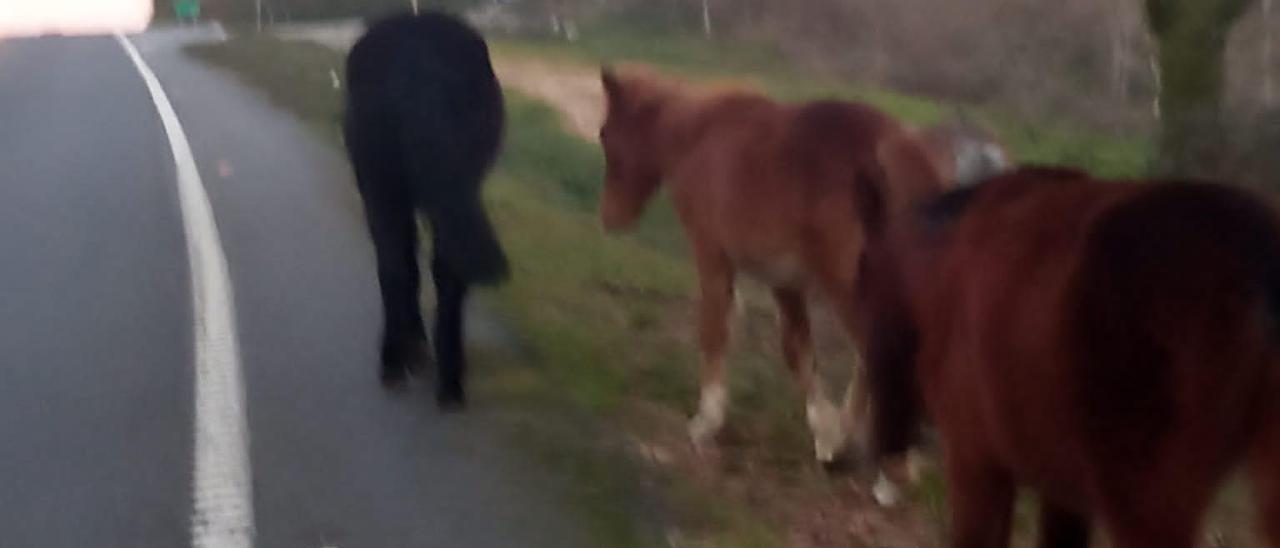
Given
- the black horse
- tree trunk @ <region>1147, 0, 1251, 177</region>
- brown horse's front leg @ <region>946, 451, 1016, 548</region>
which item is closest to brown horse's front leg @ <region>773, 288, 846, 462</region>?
the black horse

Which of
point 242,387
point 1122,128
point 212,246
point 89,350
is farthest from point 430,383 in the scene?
point 1122,128

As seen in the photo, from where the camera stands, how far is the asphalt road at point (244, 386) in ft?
14.6

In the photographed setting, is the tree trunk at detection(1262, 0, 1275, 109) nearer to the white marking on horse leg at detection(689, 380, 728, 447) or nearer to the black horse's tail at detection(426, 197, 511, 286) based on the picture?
the white marking on horse leg at detection(689, 380, 728, 447)

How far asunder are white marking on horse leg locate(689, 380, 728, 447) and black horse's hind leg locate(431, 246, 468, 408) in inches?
39.9

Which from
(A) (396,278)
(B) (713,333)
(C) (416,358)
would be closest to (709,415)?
(B) (713,333)

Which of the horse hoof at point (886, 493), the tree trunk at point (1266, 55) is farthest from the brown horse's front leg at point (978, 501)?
the tree trunk at point (1266, 55)

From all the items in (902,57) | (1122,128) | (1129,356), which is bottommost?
(902,57)

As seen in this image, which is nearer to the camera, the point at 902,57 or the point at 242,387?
the point at 242,387

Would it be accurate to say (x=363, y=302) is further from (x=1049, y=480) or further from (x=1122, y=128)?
(x=1122, y=128)

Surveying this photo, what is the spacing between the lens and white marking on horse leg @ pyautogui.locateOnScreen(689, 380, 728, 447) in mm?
5609

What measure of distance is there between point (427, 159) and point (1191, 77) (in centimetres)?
587

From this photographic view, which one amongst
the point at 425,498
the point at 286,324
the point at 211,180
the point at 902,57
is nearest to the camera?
the point at 425,498

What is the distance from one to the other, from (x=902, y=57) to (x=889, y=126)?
11.2 meters

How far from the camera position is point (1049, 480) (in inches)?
116
